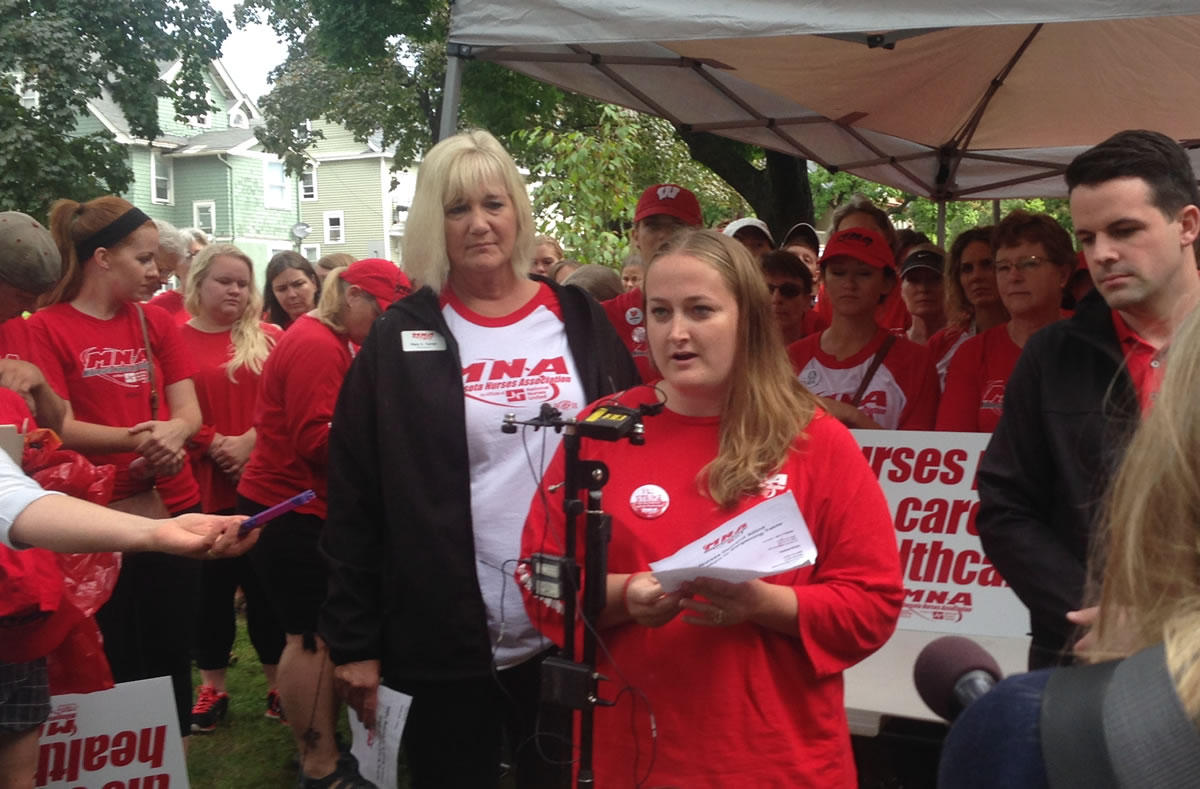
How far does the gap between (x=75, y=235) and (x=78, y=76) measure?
14425 millimetres

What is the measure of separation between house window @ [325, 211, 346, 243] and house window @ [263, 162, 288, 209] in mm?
2090

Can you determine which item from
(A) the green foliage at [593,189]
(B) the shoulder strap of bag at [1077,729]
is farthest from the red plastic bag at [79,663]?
(A) the green foliage at [593,189]

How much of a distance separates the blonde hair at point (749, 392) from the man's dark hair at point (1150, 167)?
76 centimetres

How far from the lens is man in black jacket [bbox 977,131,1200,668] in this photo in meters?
2.36

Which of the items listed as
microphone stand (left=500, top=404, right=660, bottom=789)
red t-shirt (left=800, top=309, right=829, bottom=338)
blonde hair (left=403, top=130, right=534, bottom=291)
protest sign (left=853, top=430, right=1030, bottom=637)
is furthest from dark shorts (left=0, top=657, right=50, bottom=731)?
red t-shirt (left=800, top=309, right=829, bottom=338)

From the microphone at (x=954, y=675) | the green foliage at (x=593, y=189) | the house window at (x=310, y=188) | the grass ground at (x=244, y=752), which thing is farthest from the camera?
the house window at (x=310, y=188)

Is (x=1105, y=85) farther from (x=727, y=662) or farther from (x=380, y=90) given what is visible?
(x=380, y=90)

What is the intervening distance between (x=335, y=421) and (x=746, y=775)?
1.40 metres

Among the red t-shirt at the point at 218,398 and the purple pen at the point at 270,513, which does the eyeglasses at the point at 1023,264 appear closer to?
the purple pen at the point at 270,513

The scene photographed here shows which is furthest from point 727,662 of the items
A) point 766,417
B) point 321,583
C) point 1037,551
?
point 321,583

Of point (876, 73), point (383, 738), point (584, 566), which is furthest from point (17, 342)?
point (876, 73)

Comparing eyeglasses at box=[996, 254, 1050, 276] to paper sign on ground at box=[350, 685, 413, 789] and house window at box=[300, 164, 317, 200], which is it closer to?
paper sign on ground at box=[350, 685, 413, 789]

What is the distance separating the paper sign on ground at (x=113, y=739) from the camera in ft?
11.0

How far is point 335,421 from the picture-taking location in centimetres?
290
